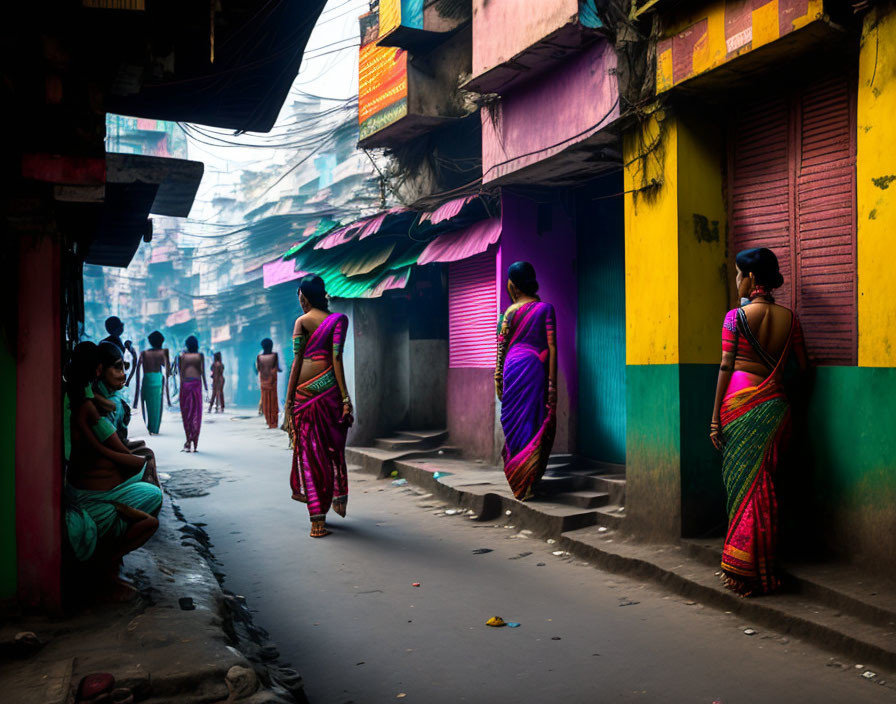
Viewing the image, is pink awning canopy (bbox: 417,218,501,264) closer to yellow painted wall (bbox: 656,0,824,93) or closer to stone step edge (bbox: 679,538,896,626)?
yellow painted wall (bbox: 656,0,824,93)

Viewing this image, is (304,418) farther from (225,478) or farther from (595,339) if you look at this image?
(225,478)

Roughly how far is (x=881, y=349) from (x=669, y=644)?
2.08 metres

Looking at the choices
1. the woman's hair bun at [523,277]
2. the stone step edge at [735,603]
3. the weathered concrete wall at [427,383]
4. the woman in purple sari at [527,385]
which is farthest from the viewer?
the weathered concrete wall at [427,383]

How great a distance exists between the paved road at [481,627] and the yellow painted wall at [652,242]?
74.0 inches

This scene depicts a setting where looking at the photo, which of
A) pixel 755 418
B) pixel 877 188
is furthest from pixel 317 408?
pixel 877 188

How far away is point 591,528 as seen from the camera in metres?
6.51

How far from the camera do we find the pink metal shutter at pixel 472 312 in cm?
1039

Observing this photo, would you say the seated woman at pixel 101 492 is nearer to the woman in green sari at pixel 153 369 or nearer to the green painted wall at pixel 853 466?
the green painted wall at pixel 853 466

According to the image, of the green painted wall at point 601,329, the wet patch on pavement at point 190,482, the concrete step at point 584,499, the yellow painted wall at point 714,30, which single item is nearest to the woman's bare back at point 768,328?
the yellow painted wall at point 714,30

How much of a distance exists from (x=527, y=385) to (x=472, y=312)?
12.7ft

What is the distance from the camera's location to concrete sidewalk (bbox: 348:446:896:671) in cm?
385

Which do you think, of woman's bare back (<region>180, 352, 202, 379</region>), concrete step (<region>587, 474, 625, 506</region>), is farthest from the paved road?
woman's bare back (<region>180, 352, 202, 379</region>)

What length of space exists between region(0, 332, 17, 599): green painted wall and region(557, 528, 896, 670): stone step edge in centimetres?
394

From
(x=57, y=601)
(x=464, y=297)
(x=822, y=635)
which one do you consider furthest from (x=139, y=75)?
(x=464, y=297)
